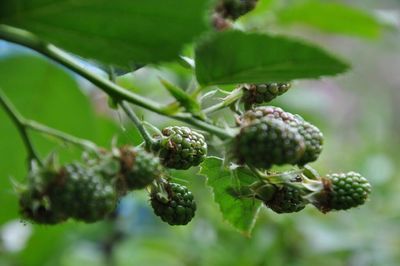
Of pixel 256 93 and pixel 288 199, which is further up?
pixel 256 93

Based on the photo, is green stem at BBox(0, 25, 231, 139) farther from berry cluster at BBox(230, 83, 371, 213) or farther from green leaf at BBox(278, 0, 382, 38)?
green leaf at BBox(278, 0, 382, 38)

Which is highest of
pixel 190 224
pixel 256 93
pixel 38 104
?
pixel 256 93

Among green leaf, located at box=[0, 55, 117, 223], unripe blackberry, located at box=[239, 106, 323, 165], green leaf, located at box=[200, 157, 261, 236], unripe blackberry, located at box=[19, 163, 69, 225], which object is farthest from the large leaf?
unripe blackberry, located at box=[239, 106, 323, 165]

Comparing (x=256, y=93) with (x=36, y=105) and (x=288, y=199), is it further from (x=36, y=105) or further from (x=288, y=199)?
(x=36, y=105)

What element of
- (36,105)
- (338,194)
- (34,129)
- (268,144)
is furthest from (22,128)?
(36,105)

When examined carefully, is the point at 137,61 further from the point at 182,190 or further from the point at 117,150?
the point at 182,190

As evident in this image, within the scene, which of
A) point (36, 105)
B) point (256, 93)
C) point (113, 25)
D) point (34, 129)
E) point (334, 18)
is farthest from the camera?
point (334, 18)

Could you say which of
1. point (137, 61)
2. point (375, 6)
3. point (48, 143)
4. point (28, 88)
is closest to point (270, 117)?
point (137, 61)
